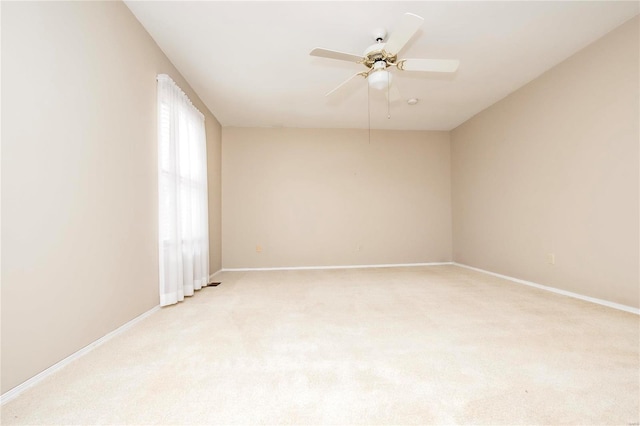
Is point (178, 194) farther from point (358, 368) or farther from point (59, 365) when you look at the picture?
point (358, 368)

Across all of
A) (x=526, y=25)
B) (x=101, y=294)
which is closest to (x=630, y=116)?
(x=526, y=25)

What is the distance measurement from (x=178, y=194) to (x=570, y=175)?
4152mm

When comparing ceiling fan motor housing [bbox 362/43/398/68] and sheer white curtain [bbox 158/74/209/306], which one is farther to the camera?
sheer white curtain [bbox 158/74/209/306]

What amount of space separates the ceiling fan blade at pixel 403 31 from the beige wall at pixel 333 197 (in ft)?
9.63

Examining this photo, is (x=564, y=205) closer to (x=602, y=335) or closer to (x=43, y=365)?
(x=602, y=335)

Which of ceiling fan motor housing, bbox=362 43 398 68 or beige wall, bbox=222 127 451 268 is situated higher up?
ceiling fan motor housing, bbox=362 43 398 68

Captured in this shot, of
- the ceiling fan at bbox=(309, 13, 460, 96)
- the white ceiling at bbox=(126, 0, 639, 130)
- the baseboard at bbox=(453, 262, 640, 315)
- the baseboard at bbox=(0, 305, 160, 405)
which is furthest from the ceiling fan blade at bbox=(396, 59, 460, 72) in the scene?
the baseboard at bbox=(0, 305, 160, 405)

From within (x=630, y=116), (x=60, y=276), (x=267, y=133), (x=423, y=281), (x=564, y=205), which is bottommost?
(x=423, y=281)

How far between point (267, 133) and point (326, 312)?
3577 mm

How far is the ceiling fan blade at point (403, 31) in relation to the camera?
5.65 feet

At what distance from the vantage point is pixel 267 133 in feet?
16.2

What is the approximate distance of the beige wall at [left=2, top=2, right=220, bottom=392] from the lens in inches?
50.1

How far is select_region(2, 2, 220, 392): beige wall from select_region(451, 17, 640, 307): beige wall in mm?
4235

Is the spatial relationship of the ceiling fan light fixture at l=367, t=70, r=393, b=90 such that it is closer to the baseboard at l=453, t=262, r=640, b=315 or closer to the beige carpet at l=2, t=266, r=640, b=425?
the beige carpet at l=2, t=266, r=640, b=425
